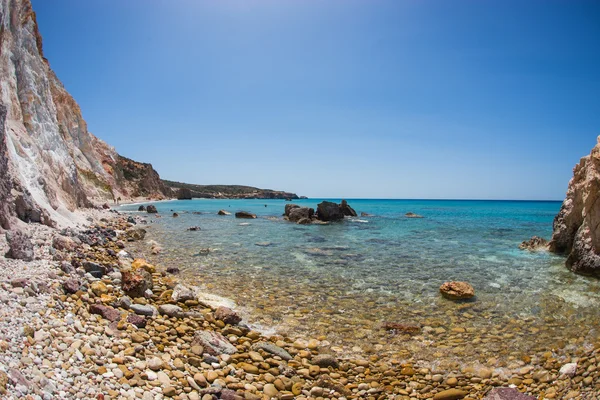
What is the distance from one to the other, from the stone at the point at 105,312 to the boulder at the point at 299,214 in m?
34.3

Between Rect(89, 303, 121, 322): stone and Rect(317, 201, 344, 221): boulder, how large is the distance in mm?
37757

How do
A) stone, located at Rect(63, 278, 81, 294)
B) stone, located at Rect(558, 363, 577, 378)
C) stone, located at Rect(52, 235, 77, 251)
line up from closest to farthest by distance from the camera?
1. stone, located at Rect(558, 363, 577, 378)
2. stone, located at Rect(63, 278, 81, 294)
3. stone, located at Rect(52, 235, 77, 251)

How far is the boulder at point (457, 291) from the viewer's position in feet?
36.4

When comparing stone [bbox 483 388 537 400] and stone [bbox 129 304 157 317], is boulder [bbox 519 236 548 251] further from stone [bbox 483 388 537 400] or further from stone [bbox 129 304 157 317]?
stone [bbox 129 304 157 317]

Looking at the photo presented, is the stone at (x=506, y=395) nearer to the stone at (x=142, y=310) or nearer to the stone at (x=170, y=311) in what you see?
the stone at (x=170, y=311)

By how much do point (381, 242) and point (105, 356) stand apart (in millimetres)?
21441

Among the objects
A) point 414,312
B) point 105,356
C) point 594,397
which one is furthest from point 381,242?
point 105,356

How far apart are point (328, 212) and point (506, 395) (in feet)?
127

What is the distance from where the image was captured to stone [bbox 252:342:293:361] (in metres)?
6.89

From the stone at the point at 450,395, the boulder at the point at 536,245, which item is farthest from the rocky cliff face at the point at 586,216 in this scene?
the stone at the point at 450,395

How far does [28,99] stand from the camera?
91.5 feet

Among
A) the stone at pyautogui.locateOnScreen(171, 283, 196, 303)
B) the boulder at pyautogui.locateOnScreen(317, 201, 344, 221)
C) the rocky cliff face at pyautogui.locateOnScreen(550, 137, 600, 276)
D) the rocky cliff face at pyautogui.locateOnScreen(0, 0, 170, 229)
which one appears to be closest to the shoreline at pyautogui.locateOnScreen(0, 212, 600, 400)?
the stone at pyautogui.locateOnScreen(171, 283, 196, 303)

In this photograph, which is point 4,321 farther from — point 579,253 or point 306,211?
point 306,211

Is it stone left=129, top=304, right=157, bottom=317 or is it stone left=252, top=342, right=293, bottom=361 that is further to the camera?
stone left=129, top=304, right=157, bottom=317
